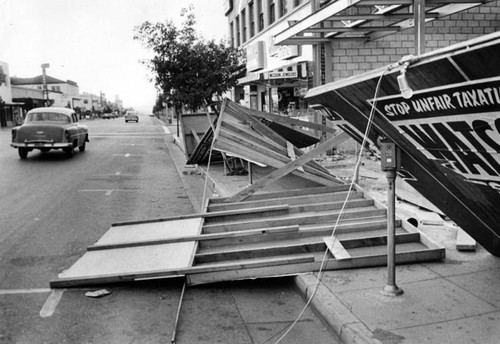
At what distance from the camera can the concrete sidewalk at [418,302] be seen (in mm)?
4188

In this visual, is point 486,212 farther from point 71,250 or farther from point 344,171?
point 344,171

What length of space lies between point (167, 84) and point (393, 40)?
1187 centimetres

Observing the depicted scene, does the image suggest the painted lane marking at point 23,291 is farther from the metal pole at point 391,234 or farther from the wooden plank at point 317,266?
the metal pole at point 391,234

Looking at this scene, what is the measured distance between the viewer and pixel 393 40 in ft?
56.0

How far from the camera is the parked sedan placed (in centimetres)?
2012

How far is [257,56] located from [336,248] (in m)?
20.5

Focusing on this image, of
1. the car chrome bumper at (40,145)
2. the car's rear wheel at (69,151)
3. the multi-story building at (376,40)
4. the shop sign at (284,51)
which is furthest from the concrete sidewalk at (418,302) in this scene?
the car's rear wheel at (69,151)

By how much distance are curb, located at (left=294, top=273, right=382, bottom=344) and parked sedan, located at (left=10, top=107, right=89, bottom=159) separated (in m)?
17.0

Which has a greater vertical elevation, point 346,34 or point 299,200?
point 346,34

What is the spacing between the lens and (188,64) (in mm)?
24156

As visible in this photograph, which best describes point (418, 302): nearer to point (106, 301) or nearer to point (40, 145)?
point (106, 301)

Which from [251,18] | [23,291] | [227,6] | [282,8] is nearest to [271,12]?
[282,8]

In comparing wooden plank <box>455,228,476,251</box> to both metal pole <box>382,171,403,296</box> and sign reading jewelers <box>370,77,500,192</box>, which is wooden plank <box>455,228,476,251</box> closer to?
metal pole <box>382,171,403,296</box>

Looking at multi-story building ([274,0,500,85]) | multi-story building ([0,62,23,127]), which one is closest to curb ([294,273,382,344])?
multi-story building ([274,0,500,85])
